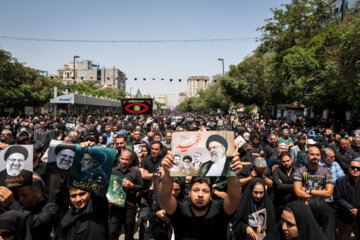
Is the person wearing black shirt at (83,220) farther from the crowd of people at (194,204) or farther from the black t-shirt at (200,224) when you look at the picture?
the black t-shirt at (200,224)

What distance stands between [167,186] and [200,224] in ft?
1.65

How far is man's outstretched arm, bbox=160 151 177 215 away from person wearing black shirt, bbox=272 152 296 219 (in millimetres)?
2321

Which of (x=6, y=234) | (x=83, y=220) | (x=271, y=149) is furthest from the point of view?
(x=271, y=149)

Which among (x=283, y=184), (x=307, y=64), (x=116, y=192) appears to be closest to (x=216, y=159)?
(x=116, y=192)

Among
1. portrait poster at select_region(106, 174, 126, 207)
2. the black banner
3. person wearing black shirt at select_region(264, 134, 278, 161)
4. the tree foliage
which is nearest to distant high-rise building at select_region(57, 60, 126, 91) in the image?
the tree foliage

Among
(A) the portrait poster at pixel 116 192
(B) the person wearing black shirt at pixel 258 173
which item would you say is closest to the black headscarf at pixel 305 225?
(B) the person wearing black shirt at pixel 258 173

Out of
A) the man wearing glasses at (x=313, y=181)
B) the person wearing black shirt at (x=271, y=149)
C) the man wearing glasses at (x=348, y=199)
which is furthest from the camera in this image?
the person wearing black shirt at (x=271, y=149)

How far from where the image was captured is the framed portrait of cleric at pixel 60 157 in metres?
3.23

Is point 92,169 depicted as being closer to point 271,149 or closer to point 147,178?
point 147,178

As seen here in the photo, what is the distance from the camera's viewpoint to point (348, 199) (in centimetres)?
444

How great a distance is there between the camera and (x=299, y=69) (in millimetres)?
20953

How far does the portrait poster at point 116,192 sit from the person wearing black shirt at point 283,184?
243 centimetres

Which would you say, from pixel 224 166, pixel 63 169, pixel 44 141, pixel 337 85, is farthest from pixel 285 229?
pixel 337 85

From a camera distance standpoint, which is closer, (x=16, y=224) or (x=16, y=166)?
(x=16, y=224)
